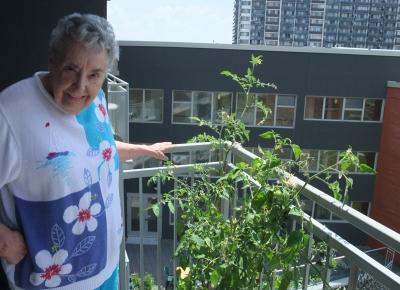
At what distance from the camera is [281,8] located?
187ft

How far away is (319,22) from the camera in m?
60.9

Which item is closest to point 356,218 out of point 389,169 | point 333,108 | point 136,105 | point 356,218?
point 356,218

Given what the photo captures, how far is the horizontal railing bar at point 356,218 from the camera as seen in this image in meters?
1.10

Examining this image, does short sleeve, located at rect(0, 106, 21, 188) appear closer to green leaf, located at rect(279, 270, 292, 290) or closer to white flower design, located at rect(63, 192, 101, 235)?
white flower design, located at rect(63, 192, 101, 235)

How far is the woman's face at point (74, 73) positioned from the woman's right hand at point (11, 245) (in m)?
0.35

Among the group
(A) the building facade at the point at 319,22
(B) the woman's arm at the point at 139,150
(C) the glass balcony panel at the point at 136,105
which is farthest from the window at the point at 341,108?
(A) the building facade at the point at 319,22

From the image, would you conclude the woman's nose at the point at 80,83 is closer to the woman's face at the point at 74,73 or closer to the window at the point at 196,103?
the woman's face at the point at 74,73

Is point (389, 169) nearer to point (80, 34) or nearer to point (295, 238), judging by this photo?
point (295, 238)

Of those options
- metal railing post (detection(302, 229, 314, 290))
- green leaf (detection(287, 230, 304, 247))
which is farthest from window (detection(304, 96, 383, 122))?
green leaf (detection(287, 230, 304, 247))

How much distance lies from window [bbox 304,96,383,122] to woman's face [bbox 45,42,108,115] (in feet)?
42.5

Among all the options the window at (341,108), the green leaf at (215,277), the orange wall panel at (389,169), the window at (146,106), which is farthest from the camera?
the window at (341,108)

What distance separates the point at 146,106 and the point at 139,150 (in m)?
11.9

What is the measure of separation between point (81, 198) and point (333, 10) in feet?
215

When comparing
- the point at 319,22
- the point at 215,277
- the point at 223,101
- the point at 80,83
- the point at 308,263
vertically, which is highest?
the point at 319,22
